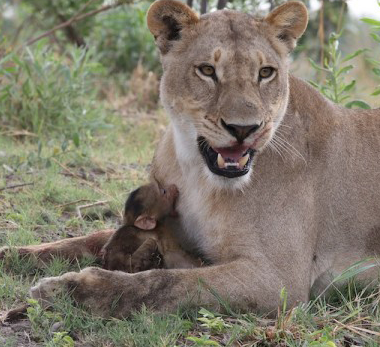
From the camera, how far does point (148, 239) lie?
12.2 ft

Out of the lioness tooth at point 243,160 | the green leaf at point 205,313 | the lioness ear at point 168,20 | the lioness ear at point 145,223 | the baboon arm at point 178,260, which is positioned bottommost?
the baboon arm at point 178,260

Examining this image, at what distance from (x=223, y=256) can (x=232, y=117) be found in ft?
2.06

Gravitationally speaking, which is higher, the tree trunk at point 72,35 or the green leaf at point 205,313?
the green leaf at point 205,313

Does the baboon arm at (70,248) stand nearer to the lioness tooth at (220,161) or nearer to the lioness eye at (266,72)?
the lioness tooth at (220,161)

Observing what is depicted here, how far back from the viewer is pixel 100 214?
4.69m

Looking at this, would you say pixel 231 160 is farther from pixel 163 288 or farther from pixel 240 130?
pixel 163 288

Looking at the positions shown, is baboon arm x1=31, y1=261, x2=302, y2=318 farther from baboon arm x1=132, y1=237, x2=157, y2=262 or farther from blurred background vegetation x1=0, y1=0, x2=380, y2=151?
blurred background vegetation x1=0, y1=0, x2=380, y2=151

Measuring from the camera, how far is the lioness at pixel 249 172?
3258 millimetres

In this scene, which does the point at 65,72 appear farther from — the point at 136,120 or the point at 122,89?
the point at 122,89

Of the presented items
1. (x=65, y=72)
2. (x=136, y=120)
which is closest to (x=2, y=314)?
(x=65, y=72)

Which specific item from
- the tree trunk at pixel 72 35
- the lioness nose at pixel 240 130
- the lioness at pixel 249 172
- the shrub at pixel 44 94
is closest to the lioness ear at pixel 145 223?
the lioness at pixel 249 172

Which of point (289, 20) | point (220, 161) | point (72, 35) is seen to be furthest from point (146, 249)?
point (72, 35)

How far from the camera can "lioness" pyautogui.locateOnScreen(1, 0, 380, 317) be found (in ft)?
10.7

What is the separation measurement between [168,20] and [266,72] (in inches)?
20.8
